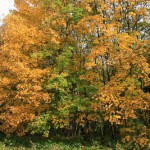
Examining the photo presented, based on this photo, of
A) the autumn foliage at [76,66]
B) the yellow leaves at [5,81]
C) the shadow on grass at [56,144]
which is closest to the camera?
the shadow on grass at [56,144]

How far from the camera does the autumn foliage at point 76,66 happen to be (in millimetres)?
19797

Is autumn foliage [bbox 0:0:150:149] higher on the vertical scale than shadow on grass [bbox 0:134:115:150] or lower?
higher

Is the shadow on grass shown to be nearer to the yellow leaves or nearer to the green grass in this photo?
the green grass

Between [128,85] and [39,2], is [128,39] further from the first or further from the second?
[39,2]

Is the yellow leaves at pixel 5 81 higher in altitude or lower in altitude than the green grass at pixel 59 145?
higher

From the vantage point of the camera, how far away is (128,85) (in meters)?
19.7

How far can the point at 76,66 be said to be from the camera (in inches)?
882

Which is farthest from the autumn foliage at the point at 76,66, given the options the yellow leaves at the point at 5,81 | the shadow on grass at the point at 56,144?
the shadow on grass at the point at 56,144

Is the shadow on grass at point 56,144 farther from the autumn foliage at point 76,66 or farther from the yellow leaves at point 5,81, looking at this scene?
the yellow leaves at point 5,81

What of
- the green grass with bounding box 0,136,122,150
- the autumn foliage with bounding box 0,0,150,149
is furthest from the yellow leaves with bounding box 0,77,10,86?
the green grass with bounding box 0,136,122,150

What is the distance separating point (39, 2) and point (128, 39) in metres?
8.57

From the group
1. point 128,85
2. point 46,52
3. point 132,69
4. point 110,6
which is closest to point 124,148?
point 128,85

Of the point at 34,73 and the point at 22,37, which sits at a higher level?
the point at 22,37

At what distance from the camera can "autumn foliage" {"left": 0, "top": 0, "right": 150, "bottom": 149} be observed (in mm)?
19797
